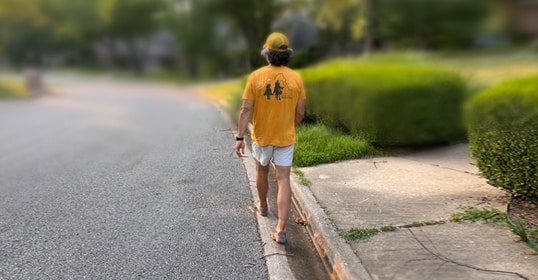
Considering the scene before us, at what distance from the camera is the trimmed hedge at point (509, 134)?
3.72 m

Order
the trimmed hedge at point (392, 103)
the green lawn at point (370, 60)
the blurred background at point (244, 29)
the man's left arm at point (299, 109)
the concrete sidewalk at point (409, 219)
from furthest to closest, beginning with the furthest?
1. the trimmed hedge at point (392, 103)
2. the green lawn at point (370, 60)
3. the blurred background at point (244, 29)
4. the man's left arm at point (299, 109)
5. the concrete sidewalk at point (409, 219)

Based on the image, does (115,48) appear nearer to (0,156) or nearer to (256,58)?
(0,156)

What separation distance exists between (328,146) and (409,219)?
2.22 m

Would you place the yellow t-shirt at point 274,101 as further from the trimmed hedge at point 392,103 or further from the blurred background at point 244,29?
the trimmed hedge at point 392,103

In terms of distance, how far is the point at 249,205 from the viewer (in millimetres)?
4727

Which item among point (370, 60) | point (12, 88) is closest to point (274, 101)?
point (370, 60)

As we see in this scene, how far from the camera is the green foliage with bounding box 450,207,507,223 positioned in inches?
150

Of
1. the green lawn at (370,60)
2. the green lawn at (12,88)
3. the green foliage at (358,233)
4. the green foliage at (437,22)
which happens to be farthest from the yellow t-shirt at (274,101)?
the green lawn at (12,88)

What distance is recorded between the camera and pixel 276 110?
11.8 feet

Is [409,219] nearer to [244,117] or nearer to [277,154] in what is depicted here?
[277,154]

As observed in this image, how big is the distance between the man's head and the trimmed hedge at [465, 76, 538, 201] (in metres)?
1.83

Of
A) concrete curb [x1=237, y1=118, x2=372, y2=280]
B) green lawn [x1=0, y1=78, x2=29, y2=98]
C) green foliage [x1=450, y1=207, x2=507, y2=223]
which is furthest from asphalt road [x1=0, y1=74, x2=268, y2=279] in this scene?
green lawn [x1=0, y1=78, x2=29, y2=98]

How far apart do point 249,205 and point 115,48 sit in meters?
7.10

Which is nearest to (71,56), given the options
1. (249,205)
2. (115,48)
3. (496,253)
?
(115,48)
